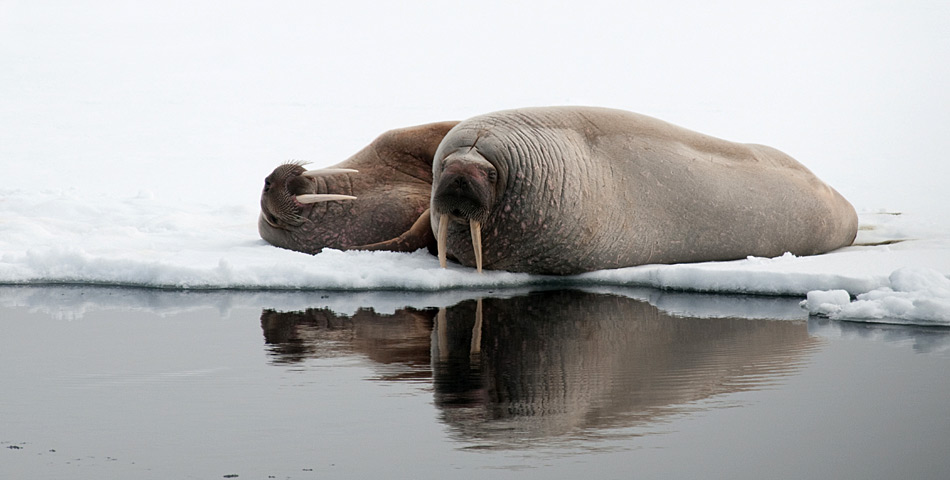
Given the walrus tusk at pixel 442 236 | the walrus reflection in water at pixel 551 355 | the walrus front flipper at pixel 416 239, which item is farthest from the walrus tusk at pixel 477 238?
the walrus front flipper at pixel 416 239

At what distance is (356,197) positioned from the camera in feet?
23.0

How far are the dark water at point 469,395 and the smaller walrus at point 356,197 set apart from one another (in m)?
2.39

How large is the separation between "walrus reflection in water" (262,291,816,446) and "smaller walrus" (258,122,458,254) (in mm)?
2173

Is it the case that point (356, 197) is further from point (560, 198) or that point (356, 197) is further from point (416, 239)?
point (560, 198)

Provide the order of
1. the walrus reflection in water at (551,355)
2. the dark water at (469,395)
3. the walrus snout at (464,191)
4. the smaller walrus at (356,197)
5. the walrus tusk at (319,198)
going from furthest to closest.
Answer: the smaller walrus at (356,197)
the walrus tusk at (319,198)
the walrus snout at (464,191)
the walrus reflection in water at (551,355)
the dark water at (469,395)

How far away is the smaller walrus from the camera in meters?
6.98

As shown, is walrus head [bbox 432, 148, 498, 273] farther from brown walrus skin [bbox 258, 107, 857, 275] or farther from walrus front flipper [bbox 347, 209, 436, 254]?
walrus front flipper [bbox 347, 209, 436, 254]

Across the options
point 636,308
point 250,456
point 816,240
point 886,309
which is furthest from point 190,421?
point 816,240

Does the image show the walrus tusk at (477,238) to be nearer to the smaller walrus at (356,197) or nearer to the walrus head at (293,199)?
the smaller walrus at (356,197)

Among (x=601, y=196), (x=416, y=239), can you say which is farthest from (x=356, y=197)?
(x=601, y=196)

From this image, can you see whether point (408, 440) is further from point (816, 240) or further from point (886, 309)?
point (816, 240)

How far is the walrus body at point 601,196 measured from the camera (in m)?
5.88

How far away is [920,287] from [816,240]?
9.16 ft

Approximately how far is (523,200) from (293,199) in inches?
79.4
